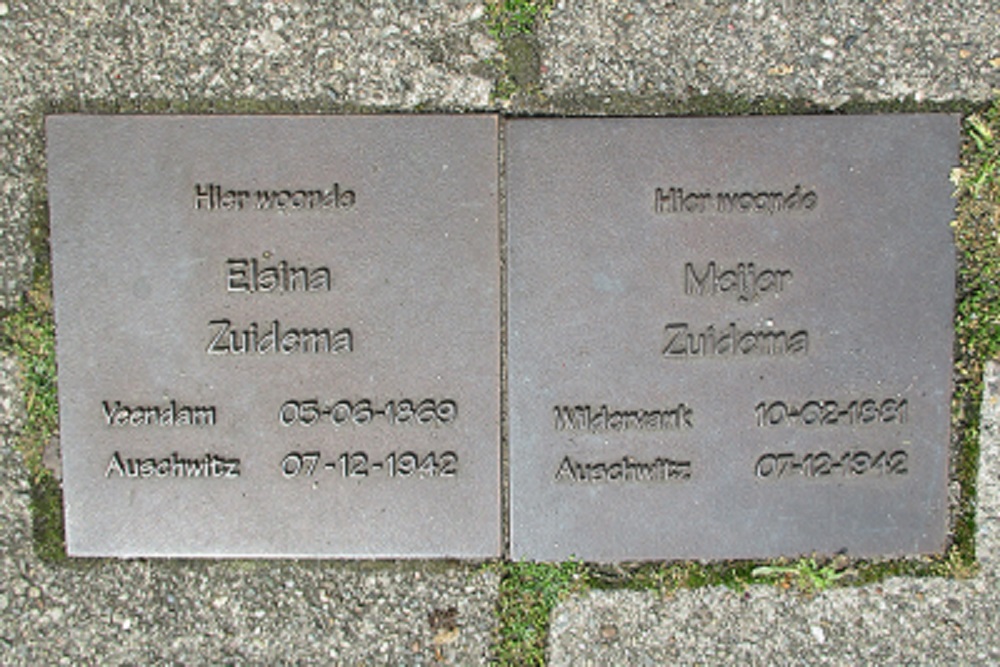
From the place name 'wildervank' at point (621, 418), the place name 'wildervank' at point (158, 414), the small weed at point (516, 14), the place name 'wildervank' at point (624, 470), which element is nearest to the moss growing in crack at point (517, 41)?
the small weed at point (516, 14)

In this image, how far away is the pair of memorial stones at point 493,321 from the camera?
2.10 metres

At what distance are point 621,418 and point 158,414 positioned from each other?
4.21ft

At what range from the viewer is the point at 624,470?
2139 millimetres

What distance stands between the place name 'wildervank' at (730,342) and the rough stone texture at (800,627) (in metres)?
0.69

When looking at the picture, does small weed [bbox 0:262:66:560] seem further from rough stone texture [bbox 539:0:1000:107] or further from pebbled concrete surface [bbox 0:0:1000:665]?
rough stone texture [bbox 539:0:1000:107]

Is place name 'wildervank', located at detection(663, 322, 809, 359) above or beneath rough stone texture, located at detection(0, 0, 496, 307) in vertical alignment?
beneath

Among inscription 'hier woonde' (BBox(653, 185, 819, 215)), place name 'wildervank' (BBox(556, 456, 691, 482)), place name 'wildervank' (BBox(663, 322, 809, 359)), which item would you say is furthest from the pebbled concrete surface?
place name 'wildervank' (BBox(663, 322, 809, 359))

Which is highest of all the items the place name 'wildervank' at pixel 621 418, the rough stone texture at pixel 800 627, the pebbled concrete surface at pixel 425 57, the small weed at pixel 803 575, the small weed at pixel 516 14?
the small weed at pixel 516 14

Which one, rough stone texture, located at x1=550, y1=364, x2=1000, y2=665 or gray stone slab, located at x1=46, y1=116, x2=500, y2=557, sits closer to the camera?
gray stone slab, located at x1=46, y1=116, x2=500, y2=557

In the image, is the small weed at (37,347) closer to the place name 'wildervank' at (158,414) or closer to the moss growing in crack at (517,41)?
the place name 'wildervank' at (158,414)

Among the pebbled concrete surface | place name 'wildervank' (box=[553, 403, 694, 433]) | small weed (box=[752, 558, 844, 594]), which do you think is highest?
the pebbled concrete surface

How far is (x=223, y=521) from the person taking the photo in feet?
7.07

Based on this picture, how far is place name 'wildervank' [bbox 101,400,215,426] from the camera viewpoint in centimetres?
212

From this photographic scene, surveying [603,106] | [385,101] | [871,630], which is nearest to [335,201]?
[385,101]
